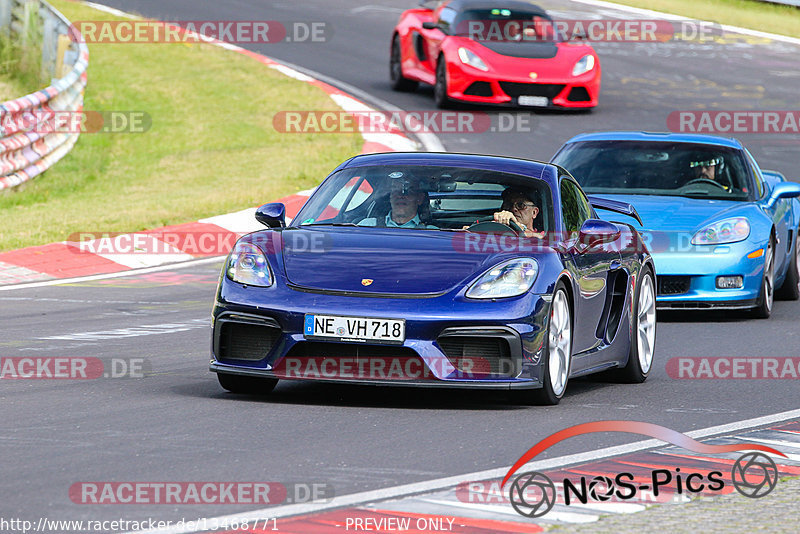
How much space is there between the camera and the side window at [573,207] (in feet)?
28.2

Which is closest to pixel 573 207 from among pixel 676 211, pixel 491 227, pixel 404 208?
pixel 491 227

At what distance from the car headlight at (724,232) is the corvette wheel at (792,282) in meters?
1.52

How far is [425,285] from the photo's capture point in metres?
7.46

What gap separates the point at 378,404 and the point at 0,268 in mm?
6397

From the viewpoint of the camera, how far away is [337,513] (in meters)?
5.24

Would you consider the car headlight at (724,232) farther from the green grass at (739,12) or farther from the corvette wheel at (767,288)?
the green grass at (739,12)

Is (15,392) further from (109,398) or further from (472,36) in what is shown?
(472,36)

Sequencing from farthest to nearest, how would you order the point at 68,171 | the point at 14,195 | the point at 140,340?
the point at 68,171, the point at 14,195, the point at 140,340

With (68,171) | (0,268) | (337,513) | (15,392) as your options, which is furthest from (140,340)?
(68,171)

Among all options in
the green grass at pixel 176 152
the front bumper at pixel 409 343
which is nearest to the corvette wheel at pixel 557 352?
the front bumper at pixel 409 343

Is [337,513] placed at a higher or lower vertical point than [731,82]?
higher

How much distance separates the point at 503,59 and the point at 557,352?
14.3 meters

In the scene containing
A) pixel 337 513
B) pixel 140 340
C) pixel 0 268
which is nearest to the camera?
pixel 337 513

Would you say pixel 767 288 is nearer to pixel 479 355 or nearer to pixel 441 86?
pixel 479 355
